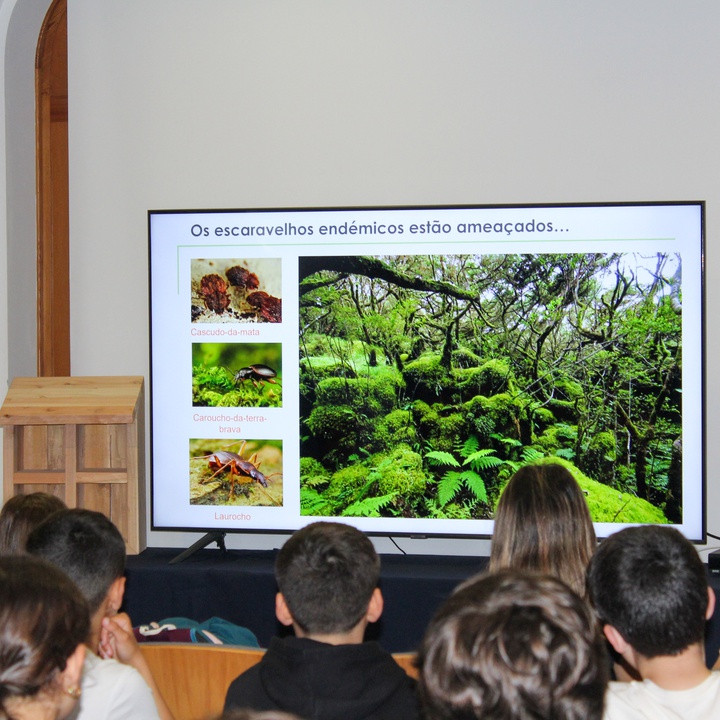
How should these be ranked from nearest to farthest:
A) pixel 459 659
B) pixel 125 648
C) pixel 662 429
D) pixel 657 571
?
pixel 459 659 → pixel 657 571 → pixel 125 648 → pixel 662 429

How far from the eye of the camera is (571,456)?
3.51 metres

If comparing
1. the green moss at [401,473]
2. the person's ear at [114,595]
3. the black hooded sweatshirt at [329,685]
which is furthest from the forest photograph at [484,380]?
the black hooded sweatshirt at [329,685]

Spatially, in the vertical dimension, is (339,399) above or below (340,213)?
below

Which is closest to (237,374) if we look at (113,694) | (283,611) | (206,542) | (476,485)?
(206,542)

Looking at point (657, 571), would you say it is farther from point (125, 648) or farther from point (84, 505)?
point (84, 505)

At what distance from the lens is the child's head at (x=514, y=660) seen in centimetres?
80

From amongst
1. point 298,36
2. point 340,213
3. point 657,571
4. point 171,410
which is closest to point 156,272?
point 171,410

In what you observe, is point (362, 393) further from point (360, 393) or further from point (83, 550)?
point (83, 550)

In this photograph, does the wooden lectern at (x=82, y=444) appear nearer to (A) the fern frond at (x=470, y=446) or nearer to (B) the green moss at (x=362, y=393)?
A: (B) the green moss at (x=362, y=393)

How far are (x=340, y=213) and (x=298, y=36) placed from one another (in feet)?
3.01

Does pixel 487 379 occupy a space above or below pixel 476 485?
above

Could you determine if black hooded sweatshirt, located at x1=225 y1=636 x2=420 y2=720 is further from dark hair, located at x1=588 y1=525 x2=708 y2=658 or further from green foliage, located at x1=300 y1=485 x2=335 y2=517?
green foliage, located at x1=300 y1=485 x2=335 y2=517

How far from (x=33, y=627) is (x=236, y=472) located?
2750mm

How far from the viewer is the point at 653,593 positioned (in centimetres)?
132
